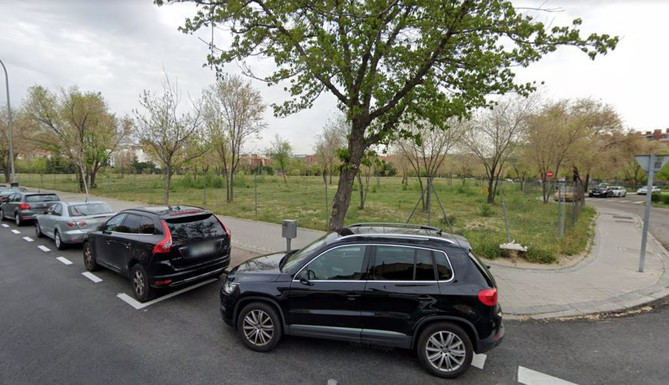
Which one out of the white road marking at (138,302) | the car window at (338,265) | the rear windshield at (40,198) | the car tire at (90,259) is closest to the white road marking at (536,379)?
the car window at (338,265)

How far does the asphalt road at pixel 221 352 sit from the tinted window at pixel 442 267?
3.62 ft

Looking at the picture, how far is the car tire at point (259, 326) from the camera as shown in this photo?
3.37 metres

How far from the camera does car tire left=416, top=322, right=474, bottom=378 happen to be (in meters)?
2.97

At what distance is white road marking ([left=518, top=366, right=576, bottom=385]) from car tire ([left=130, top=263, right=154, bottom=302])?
214 inches

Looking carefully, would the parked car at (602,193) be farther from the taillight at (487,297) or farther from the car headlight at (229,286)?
the car headlight at (229,286)

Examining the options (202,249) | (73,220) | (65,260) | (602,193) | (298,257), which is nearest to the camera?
(298,257)

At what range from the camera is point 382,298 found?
3.12 meters

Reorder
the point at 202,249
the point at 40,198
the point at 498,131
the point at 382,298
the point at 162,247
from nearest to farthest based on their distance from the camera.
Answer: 1. the point at 382,298
2. the point at 162,247
3. the point at 202,249
4. the point at 40,198
5. the point at 498,131

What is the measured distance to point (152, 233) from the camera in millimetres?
4711

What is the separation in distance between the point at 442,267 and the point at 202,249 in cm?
403

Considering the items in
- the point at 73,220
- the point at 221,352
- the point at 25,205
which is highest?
the point at 73,220

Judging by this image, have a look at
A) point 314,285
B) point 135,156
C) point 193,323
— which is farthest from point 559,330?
point 135,156

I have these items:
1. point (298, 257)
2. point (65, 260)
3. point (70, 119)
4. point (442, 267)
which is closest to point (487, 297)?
point (442, 267)

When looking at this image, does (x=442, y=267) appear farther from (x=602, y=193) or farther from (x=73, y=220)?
(x=602, y=193)
